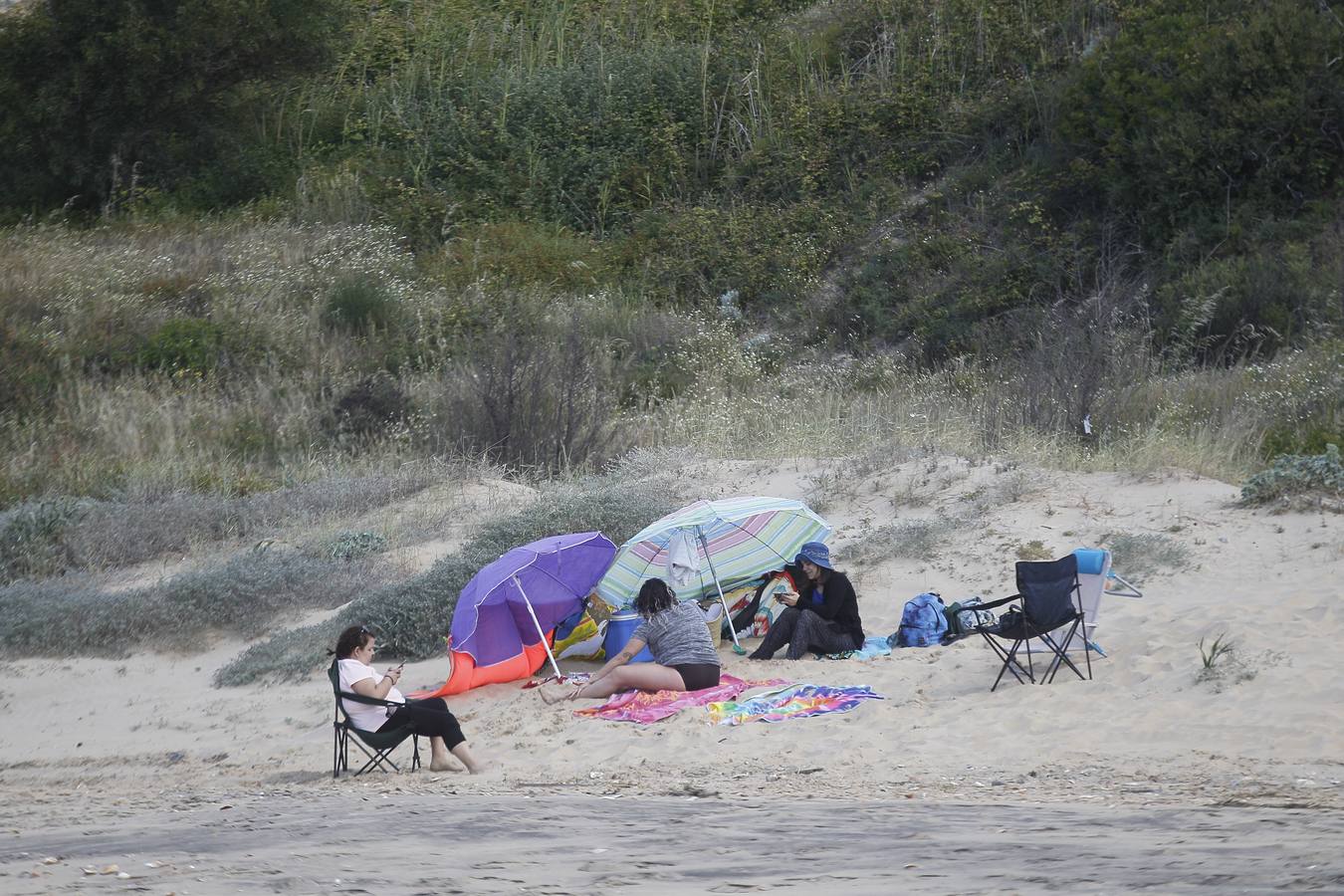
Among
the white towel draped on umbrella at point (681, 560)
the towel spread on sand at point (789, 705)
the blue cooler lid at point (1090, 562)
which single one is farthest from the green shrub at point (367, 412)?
the blue cooler lid at point (1090, 562)

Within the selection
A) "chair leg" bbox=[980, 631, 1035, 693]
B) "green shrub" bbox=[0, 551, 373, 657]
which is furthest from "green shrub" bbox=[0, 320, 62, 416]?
"chair leg" bbox=[980, 631, 1035, 693]

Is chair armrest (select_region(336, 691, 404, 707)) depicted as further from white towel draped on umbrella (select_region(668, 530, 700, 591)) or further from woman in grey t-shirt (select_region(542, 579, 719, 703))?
white towel draped on umbrella (select_region(668, 530, 700, 591))

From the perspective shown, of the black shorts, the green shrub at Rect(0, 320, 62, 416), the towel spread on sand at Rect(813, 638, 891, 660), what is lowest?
the towel spread on sand at Rect(813, 638, 891, 660)

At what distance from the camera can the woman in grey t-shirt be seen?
8.45 metres

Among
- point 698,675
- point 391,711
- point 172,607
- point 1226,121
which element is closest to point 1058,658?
point 698,675

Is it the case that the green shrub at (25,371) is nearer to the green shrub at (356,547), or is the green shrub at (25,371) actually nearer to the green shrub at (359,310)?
the green shrub at (359,310)

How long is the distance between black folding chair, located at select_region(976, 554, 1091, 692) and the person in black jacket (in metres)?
1.23

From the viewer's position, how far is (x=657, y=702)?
8.27 m

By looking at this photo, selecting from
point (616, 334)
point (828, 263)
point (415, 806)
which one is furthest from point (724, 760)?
point (828, 263)

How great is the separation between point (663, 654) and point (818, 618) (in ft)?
3.90

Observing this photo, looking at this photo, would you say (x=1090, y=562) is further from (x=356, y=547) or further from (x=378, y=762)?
(x=356, y=547)

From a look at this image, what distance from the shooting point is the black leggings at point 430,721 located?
7457 millimetres

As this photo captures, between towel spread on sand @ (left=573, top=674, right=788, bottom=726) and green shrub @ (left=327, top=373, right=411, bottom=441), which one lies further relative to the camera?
green shrub @ (left=327, top=373, right=411, bottom=441)

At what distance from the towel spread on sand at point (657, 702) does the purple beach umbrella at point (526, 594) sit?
3.31ft
